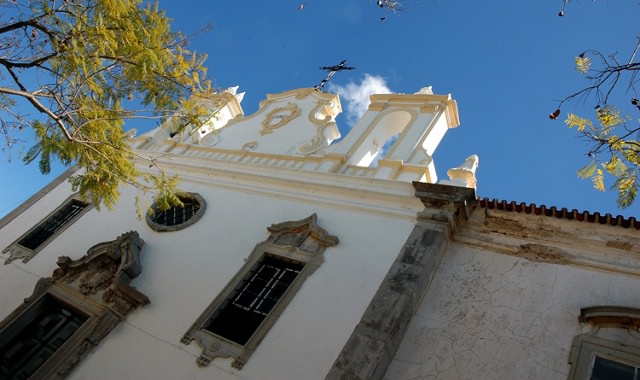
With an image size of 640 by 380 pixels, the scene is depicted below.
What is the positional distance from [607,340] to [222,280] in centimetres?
508

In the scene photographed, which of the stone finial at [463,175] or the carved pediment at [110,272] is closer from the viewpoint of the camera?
the carved pediment at [110,272]

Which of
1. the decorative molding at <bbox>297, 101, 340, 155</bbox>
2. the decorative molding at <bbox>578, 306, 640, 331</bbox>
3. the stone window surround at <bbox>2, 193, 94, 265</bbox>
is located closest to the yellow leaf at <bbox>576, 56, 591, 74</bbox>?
the decorative molding at <bbox>578, 306, 640, 331</bbox>

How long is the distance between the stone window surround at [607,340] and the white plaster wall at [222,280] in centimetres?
243

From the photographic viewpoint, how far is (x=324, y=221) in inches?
301

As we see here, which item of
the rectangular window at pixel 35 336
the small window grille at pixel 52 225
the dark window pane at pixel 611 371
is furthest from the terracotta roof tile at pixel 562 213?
the small window grille at pixel 52 225

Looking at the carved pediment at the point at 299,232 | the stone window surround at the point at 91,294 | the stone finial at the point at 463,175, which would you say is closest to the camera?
the stone window surround at the point at 91,294

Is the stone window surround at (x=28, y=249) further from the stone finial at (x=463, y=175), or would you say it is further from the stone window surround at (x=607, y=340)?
the stone window surround at (x=607, y=340)

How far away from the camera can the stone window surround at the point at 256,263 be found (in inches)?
239

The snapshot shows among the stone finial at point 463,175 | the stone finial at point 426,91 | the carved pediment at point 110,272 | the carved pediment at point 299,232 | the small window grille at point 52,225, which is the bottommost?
the carved pediment at point 110,272

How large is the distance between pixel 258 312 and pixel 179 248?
2.28 meters

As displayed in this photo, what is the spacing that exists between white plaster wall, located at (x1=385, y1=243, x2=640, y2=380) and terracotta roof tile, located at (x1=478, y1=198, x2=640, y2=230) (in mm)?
772

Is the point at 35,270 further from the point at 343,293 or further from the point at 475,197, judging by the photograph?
the point at 475,197

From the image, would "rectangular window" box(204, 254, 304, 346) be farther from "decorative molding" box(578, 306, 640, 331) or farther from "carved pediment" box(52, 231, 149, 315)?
"decorative molding" box(578, 306, 640, 331)

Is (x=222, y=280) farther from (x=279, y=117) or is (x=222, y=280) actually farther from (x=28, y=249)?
(x=279, y=117)
